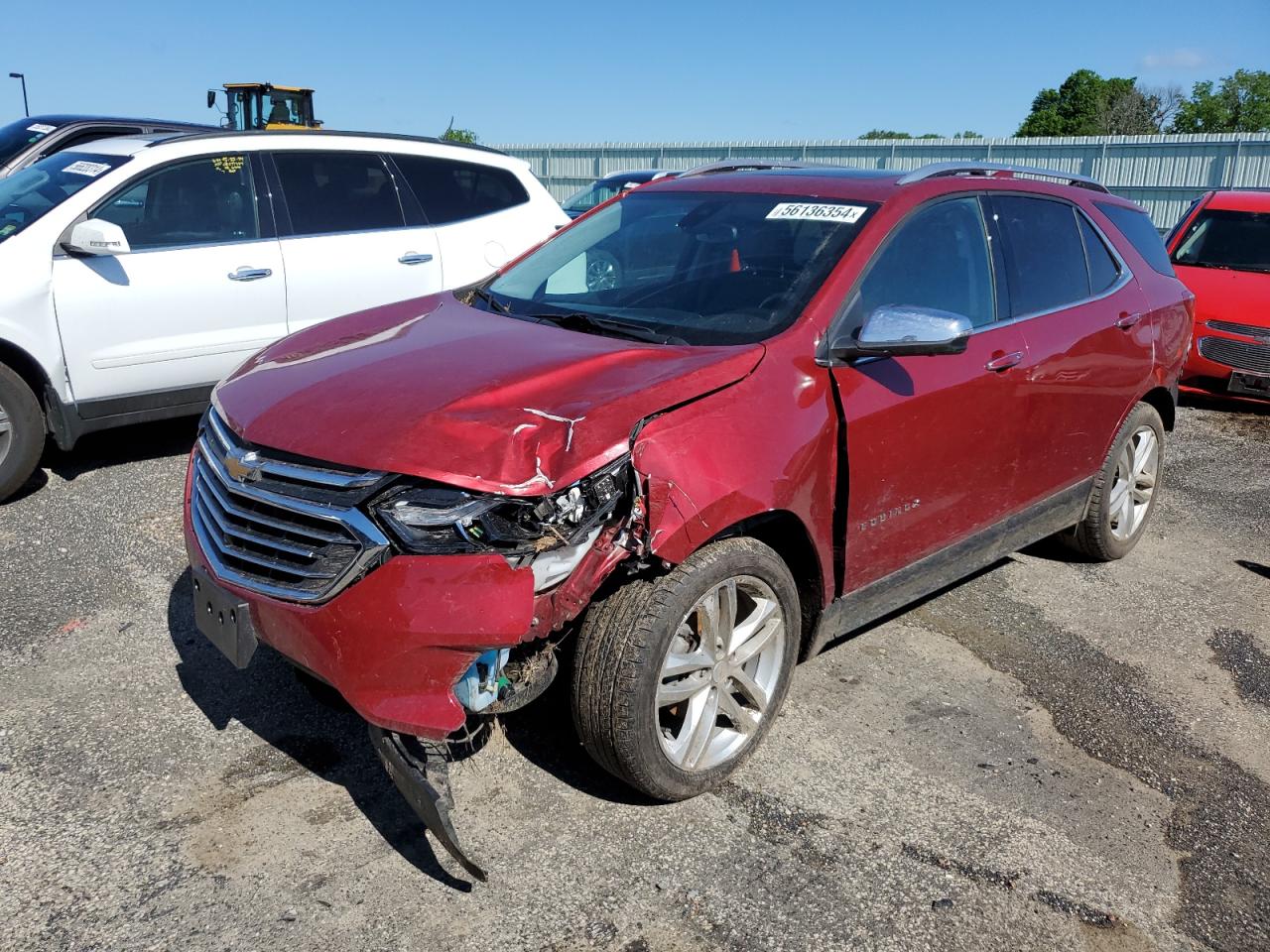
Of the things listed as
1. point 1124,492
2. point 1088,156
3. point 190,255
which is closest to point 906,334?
point 1124,492

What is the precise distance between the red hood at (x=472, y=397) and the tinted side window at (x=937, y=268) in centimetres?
63

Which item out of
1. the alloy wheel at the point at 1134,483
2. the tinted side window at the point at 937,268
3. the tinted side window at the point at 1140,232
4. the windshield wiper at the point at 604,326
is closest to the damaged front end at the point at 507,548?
the windshield wiper at the point at 604,326

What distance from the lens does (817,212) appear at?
3.73 m

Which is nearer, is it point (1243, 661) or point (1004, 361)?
point (1004, 361)

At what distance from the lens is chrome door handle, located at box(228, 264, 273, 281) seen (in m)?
6.00

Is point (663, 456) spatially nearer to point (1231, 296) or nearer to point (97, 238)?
point (97, 238)

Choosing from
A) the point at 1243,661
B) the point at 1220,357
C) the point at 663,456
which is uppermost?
the point at 663,456

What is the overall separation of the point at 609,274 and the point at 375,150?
349 centimetres

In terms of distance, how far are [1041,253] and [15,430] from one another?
499cm

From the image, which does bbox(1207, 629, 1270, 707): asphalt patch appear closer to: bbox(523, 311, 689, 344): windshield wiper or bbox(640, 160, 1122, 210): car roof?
bbox(640, 160, 1122, 210): car roof

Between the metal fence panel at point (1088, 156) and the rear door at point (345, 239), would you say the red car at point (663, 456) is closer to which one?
the rear door at point (345, 239)

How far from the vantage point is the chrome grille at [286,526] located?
2590mm

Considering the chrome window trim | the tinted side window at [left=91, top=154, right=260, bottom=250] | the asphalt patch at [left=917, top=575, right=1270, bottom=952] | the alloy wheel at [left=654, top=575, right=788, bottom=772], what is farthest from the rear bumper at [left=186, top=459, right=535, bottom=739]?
the tinted side window at [left=91, top=154, right=260, bottom=250]

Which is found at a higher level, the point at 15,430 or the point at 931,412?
the point at 931,412
